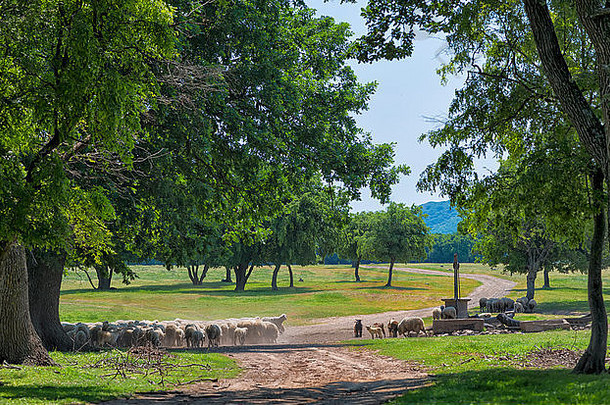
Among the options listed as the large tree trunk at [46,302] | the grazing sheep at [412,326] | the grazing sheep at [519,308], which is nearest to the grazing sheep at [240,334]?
the grazing sheep at [412,326]

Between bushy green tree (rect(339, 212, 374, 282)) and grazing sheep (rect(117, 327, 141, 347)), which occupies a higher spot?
bushy green tree (rect(339, 212, 374, 282))

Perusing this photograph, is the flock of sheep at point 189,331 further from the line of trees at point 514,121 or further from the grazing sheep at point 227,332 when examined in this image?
the line of trees at point 514,121

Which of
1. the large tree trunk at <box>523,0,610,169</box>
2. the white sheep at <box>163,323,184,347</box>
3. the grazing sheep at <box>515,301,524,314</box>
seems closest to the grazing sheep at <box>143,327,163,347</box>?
the white sheep at <box>163,323,184,347</box>

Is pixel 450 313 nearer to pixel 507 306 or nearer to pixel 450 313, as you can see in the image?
pixel 450 313

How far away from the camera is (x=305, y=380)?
15719mm

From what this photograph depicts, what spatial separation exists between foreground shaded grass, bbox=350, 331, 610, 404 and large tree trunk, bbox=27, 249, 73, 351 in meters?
12.1

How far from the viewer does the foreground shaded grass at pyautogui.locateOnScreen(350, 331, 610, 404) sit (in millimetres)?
9719

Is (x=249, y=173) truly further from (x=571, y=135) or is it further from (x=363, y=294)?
(x=363, y=294)

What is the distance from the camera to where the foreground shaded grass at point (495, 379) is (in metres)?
9.72

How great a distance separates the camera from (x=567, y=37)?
15484mm

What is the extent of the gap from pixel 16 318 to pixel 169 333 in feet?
43.9

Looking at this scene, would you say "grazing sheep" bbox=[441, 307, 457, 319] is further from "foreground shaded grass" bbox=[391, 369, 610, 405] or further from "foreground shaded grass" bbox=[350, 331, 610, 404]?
"foreground shaded grass" bbox=[391, 369, 610, 405]

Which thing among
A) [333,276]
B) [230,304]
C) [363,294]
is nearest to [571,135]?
[230,304]

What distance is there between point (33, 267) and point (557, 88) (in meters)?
17.7
